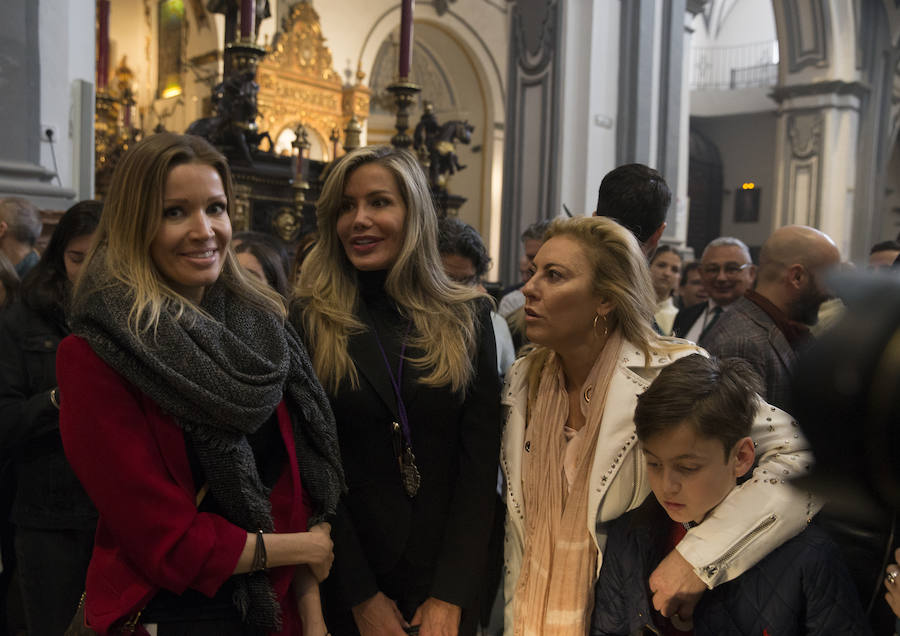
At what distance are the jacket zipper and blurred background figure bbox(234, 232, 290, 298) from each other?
1.68 m

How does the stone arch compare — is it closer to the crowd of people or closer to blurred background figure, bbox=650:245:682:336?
blurred background figure, bbox=650:245:682:336

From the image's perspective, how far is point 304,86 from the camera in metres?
9.73

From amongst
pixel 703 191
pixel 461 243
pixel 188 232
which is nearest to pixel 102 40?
pixel 461 243

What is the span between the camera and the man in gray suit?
2400 millimetres

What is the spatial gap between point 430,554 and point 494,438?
0.97 ft

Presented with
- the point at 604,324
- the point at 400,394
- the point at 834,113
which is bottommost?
the point at 400,394

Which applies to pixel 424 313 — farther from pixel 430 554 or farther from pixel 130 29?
pixel 130 29

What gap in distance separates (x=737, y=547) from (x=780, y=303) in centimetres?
133

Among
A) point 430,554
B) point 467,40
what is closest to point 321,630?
point 430,554

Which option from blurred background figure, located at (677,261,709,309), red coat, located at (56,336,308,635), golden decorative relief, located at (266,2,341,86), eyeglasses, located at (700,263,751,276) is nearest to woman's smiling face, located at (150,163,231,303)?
red coat, located at (56,336,308,635)

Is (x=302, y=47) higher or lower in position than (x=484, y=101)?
higher

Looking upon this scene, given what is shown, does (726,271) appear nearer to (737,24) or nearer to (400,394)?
(400,394)

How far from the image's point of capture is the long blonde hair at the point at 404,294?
1723mm

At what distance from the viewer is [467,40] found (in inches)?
415
